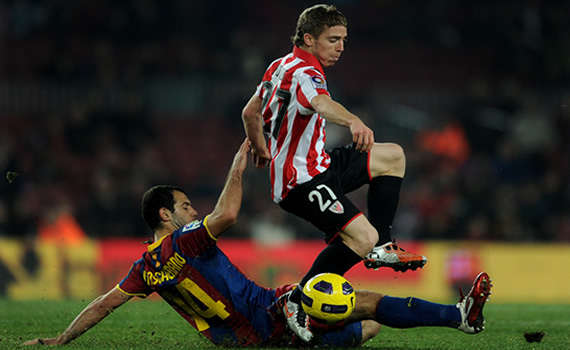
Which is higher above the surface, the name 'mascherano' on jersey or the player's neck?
the player's neck

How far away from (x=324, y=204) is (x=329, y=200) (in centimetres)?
4

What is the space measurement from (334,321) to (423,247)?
814 centimetres

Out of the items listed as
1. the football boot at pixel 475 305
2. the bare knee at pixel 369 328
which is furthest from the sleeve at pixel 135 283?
the football boot at pixel 475 305

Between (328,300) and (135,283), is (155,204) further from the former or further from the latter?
(328,300)

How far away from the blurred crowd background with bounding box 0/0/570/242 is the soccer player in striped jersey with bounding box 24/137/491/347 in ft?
26.7

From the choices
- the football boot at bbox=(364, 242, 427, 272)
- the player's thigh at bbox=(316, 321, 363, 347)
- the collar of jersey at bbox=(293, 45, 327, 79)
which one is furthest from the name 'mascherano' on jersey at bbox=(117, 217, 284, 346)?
the collar of jersey at bbox=(293, 45, 327, 79)

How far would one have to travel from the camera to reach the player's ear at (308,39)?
225 inches

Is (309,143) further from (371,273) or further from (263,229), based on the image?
(263,229)

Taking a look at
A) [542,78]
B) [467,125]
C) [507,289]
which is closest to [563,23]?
[542,78]

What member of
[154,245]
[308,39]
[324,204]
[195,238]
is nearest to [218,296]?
[195,238]

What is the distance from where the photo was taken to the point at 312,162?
566cm

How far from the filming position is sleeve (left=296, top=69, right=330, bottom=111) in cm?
538

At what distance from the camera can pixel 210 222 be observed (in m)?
5.41

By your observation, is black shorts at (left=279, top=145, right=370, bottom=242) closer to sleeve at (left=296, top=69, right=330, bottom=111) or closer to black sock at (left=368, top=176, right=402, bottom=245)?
black sock at (left=368, top=176, right=402, bottom=245)
